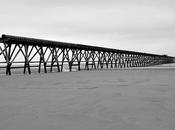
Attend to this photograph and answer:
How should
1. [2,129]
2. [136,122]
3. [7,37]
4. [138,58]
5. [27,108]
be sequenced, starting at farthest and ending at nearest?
[138,58] < [7,37] < [27,108] < [136,122] < [2,129]

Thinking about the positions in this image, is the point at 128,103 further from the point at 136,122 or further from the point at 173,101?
the point at 136,122

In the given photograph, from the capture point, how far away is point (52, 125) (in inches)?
90.0

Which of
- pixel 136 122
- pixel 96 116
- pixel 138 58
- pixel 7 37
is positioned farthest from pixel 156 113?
pixel 138 58

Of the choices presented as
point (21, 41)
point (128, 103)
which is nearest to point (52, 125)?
point (128, 103)

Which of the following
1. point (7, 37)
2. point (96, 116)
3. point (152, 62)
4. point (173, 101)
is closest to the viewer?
point (96, 116)

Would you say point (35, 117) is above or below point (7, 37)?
below

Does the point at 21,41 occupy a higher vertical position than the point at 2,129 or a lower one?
higher

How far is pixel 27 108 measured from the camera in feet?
10.4

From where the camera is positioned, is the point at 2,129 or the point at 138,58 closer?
the point at 2,129

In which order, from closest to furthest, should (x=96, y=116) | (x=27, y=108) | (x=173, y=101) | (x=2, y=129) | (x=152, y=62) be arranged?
(x=2, y=129)
(x=96, y=116)
(x=27, y=108)
(x=173, y=101)
(x=152, y=62)

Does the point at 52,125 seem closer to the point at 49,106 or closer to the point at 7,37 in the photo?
the point at 49,106

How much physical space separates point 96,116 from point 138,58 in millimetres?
46660

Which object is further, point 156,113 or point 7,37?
point 7,37

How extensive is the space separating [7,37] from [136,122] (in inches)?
479
